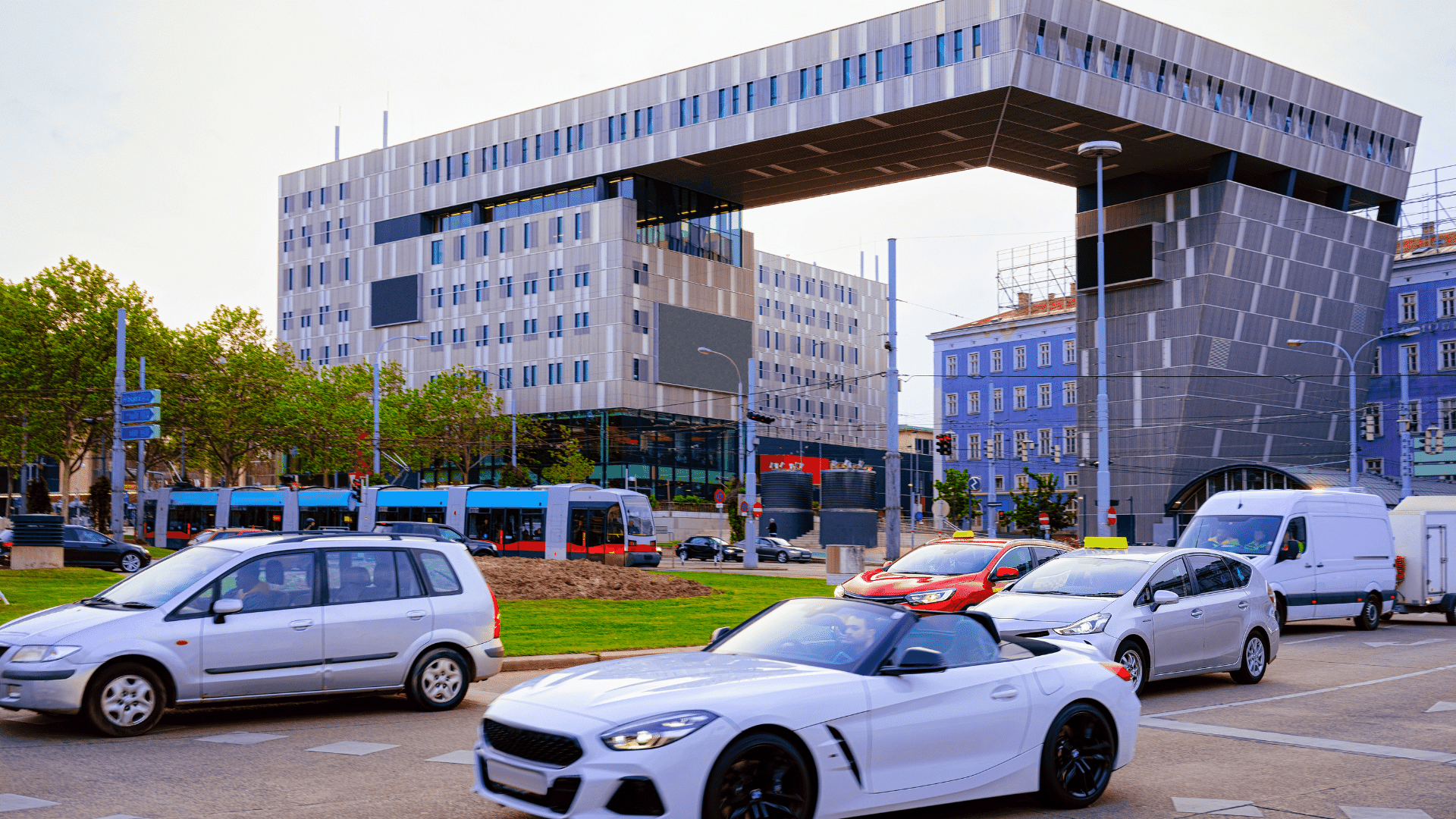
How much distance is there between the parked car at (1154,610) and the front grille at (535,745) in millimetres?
6703

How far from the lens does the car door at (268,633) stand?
10328 mm

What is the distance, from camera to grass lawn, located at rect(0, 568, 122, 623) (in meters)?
21.0

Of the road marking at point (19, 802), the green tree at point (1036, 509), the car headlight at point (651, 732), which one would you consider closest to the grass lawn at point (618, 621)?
the road marking at point (19, 802)

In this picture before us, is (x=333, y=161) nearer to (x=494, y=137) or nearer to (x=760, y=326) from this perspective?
(x=494, y=137)

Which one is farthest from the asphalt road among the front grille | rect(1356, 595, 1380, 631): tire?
rect(1356, 595, 1380, 631): tire

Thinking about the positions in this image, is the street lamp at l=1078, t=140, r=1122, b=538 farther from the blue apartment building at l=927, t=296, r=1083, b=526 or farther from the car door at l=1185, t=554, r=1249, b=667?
the blue apartment building at l=927, t=296, r=1083, b=526

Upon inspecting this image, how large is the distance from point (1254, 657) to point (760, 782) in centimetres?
987

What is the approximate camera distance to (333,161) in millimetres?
95938

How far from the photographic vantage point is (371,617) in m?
11.1

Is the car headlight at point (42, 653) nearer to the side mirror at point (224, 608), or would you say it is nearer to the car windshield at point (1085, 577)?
the side mirror at point (224, 608)

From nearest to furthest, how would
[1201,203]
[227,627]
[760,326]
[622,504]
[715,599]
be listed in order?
[227,627]
[715,599]
[622,504]
[1201,203]
[760,326]

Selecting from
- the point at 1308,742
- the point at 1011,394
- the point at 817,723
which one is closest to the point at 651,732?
the point at 817,723

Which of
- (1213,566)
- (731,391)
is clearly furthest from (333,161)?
(1213,566)

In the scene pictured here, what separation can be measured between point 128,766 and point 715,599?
19.5m
